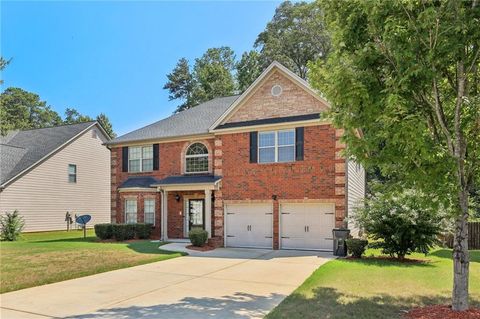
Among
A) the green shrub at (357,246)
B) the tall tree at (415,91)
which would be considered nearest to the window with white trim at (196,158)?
the green shrub at (357,246)

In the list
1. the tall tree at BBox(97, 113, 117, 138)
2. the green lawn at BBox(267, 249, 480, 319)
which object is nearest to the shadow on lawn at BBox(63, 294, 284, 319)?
the green lawn at BBox(267, 249, 480, 319)

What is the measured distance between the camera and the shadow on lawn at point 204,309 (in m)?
6.57

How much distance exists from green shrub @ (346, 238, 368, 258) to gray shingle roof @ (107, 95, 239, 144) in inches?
352

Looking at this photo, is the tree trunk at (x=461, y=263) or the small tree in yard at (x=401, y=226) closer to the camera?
the tree trunk at (x=461, y=263)

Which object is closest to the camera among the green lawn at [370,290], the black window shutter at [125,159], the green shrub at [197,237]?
the green lawn at [370,290]

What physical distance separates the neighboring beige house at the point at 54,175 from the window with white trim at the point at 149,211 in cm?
543

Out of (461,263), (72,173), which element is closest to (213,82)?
(72,173)

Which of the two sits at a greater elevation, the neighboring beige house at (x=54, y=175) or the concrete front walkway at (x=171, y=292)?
the neighboring beige house at (x=54, y=175)

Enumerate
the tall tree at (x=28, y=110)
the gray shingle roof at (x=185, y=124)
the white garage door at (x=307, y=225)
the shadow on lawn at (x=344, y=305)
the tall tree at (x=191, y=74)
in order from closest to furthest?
the shadow on lawn at (x=344, y=305)
the white garage door at (x=307, y=225)
the gray shingle roof at (x=185, y=124)
the tall tree at (x=191, y=74)
the tall tree at (x=28, y=110)

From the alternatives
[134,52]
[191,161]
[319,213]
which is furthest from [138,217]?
[319,213]

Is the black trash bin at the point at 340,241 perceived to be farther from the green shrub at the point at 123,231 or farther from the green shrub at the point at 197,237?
the green shrub at the point at 123,231

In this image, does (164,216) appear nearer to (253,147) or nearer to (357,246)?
(253,147)

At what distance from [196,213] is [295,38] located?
2970 cm

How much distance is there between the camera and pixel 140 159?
834 inches
